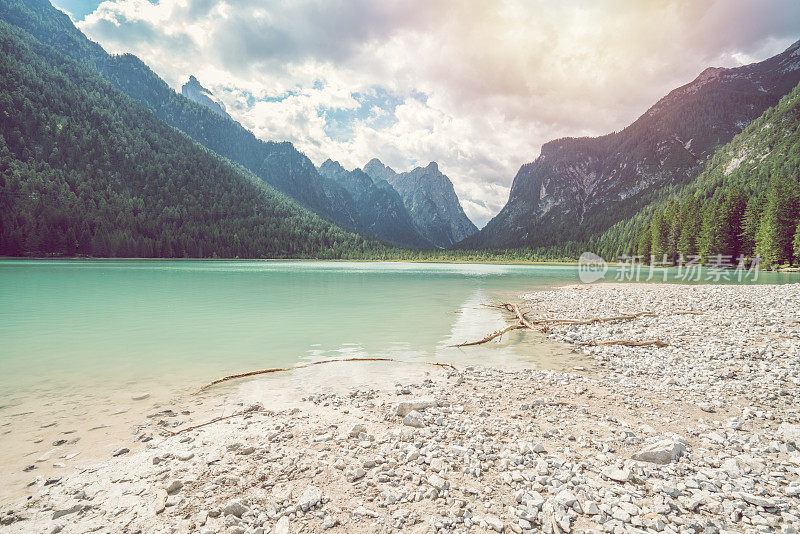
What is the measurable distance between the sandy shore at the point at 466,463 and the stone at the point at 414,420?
3 centimetres

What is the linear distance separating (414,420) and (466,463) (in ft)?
6.55

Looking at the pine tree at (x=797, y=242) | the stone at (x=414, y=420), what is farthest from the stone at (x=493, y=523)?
A: the pine tree at (x=797, y=242)

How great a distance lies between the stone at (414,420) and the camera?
8.15m

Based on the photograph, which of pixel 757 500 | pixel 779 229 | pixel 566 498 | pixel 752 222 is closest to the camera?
pixel 757 500

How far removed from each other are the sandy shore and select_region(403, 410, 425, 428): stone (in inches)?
1.3

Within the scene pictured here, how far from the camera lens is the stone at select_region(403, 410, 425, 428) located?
8.15 meters

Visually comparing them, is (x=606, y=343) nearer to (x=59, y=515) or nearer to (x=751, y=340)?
(x=751, y=340)

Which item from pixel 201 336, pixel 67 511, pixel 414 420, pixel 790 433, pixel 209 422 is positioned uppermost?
pixel 790 433

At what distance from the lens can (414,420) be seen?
27.0ft

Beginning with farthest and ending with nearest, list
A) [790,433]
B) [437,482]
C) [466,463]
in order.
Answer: [790,433] < [466,463] < [437,482]

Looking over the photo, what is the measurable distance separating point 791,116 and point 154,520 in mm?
305288

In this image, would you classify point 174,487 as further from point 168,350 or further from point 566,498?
point 168,350

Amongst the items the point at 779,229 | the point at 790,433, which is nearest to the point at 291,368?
the point at 790,433

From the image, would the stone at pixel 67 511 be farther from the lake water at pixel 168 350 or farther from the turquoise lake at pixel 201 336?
the turquoise lake at pixel 201 336
